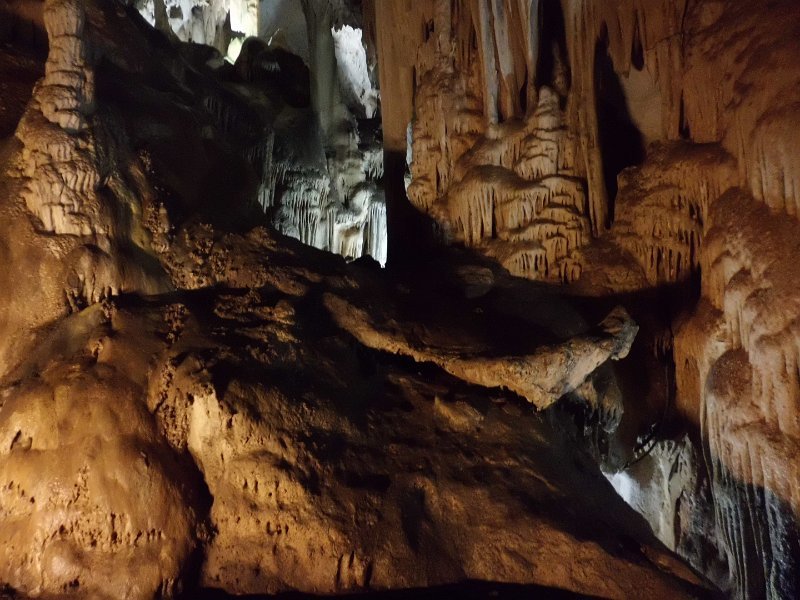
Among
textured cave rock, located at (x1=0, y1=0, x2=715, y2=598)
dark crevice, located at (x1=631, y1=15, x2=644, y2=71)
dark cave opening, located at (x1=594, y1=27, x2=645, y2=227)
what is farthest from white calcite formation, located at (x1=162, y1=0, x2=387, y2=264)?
dark crevice, located at (x1=631, y1=15, x2=644, y2=71)

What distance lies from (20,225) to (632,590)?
602cm

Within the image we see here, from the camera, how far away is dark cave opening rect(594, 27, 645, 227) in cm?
896

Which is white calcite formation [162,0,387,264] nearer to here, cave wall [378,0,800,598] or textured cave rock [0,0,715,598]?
cave wall [378,0,800,598]

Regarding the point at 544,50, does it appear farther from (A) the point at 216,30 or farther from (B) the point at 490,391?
(A) the point at 216,30

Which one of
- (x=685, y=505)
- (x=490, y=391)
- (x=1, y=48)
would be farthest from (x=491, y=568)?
(x=1, y=48)

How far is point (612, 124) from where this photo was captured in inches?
362

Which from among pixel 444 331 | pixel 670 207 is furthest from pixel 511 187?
pixel 444 331

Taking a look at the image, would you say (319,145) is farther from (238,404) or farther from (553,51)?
(238,404)

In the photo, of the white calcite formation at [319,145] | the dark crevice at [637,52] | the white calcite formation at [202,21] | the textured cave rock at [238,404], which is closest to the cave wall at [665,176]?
the dark crevice at [637,52]

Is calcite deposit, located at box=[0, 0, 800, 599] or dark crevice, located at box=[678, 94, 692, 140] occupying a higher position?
dark crevice, located at box=[678, 94, 692, 140]

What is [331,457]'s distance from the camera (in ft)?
16.8

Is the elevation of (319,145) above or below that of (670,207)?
above

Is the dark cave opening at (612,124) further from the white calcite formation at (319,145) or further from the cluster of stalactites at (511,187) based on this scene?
the white calcite formation at (319,145)

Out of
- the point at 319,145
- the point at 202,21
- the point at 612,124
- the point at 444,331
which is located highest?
the point at 202,21
